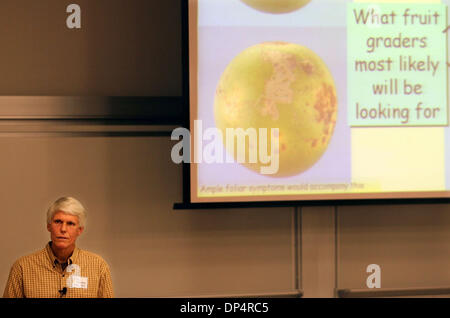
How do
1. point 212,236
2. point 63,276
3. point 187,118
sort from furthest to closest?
point 212,236 < point 187,118 < point 63,276

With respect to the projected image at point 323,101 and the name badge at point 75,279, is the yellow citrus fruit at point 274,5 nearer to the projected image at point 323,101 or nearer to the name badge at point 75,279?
the projected image at point 323,101

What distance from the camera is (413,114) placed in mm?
2848

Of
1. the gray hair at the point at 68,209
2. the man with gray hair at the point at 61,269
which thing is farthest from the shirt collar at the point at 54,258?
the gray hair at the point at 68,209

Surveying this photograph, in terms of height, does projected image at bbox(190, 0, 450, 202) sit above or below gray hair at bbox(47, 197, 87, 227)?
above

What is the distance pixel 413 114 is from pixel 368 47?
1.33 feet

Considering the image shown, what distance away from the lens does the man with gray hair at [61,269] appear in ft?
6.32

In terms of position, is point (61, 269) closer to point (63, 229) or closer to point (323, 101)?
point (63, 229)

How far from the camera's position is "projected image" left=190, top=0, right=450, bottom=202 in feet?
9.00

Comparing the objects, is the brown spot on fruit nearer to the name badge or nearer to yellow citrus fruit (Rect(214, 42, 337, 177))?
yellow citrus fruit (Rect(214, 42, 337, 177))

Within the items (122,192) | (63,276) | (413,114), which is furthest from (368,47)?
(63,276)

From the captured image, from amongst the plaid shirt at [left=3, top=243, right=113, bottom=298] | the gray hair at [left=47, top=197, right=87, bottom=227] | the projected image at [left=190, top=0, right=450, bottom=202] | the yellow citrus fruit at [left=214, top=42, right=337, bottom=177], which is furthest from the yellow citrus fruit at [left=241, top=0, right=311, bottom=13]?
the plaid shirt at [left=3, top=243, right=113, bottom=298]

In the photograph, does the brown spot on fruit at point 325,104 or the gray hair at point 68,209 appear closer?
the gray hair at point 68,209

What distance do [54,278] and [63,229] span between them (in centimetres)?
17

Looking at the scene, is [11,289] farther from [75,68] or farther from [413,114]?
[413,114]
